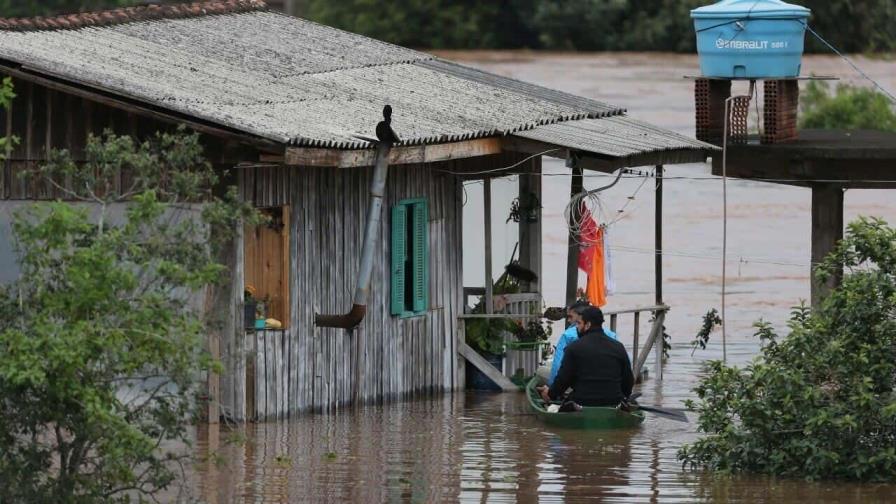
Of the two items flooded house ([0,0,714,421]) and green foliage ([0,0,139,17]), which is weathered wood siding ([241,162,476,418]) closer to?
flooded house ([0,0,714,421])

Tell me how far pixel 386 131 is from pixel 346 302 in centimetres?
227

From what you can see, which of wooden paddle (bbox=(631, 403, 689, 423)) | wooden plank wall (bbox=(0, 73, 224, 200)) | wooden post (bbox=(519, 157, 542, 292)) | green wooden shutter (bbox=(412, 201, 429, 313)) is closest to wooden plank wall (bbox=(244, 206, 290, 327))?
wooden plank wall (bbox=(0, 73, 224, 200))

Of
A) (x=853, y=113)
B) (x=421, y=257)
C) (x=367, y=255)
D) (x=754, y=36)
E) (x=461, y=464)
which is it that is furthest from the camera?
(x=853, y=113)

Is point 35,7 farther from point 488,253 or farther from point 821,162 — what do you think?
point 821,162

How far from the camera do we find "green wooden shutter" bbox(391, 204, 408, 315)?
18.5 metres

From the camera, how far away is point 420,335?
18969 mm

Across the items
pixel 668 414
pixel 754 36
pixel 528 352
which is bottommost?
pixel 668 414

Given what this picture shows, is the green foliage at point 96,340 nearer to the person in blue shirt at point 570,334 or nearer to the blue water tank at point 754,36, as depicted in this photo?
the person in blue shirt at point 570,334

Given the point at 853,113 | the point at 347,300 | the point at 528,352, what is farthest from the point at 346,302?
the point at 853,113

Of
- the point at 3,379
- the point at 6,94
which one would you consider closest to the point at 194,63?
the point at 6,94

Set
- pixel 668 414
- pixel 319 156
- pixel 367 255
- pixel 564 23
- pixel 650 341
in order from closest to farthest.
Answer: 1. pixel 319 156
2. pixel 367 255
3. pixel 668 414
4. pixel 650 341
5. pixel 564 23

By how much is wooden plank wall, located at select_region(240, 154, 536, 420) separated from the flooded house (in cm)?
2

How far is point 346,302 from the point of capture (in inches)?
707

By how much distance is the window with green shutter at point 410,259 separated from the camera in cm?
1850
